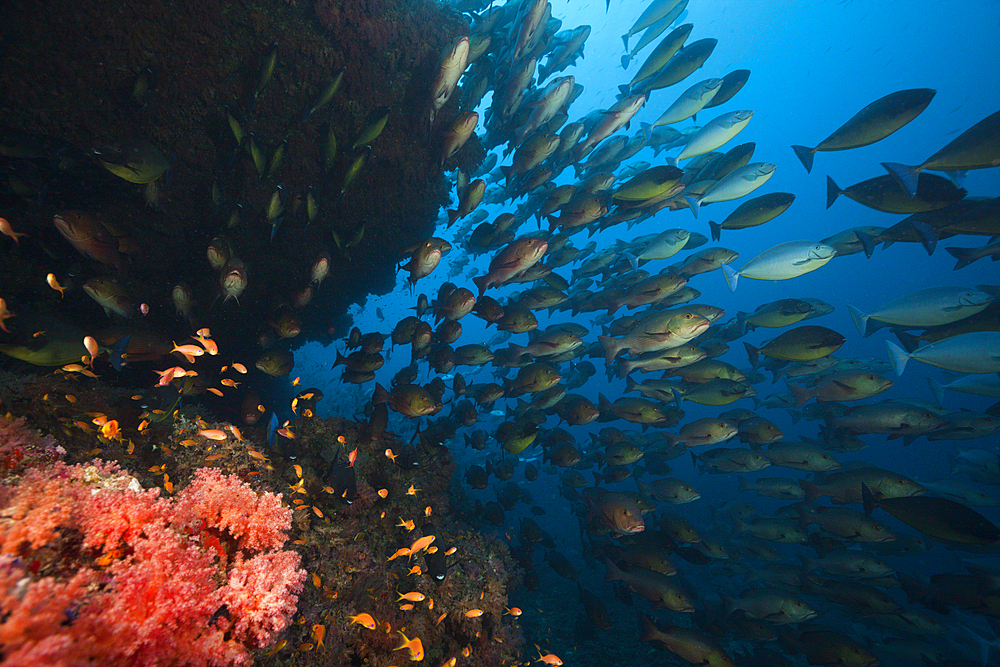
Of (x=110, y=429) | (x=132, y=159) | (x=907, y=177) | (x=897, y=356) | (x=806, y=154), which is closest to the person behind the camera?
(x=110, y=429)

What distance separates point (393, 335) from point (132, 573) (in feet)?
15.9


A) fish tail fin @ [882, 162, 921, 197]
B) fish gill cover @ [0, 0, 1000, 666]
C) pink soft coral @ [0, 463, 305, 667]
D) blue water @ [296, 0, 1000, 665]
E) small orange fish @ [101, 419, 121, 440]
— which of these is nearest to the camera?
pink soft coral @ [0, 463, 305, 667]

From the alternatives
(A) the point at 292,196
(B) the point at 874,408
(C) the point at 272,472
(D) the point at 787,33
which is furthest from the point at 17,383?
A: (D) the point at 787,33

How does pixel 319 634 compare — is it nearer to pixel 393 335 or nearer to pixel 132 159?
pixel 393 335

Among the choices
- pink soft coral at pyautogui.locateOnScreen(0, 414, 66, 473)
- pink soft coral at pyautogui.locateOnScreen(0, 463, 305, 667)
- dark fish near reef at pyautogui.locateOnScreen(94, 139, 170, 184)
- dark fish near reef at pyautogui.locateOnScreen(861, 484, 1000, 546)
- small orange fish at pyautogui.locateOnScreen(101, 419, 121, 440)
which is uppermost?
dark fish near reef at pyautogui.locateOnScreen(94, 139, 170, 184)

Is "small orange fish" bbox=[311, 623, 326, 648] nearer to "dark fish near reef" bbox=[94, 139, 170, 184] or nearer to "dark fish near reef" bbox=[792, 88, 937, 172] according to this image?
"dark fish near reef" bbox=[94, 139, 170, 184]

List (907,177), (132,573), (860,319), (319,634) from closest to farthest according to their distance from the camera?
(132,573)
(319,634)
(907,177)
(860,319)

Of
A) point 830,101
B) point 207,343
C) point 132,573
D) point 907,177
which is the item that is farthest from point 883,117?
point 830,101

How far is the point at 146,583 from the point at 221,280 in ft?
11.7

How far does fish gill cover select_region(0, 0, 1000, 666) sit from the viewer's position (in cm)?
252

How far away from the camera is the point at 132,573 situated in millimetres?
1528

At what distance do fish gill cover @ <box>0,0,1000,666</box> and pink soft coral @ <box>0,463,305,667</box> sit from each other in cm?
2

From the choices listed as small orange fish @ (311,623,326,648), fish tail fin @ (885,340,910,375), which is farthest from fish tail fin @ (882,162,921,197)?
small orange fish @ (311,623,326,648)

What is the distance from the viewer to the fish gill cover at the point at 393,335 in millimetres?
2516
